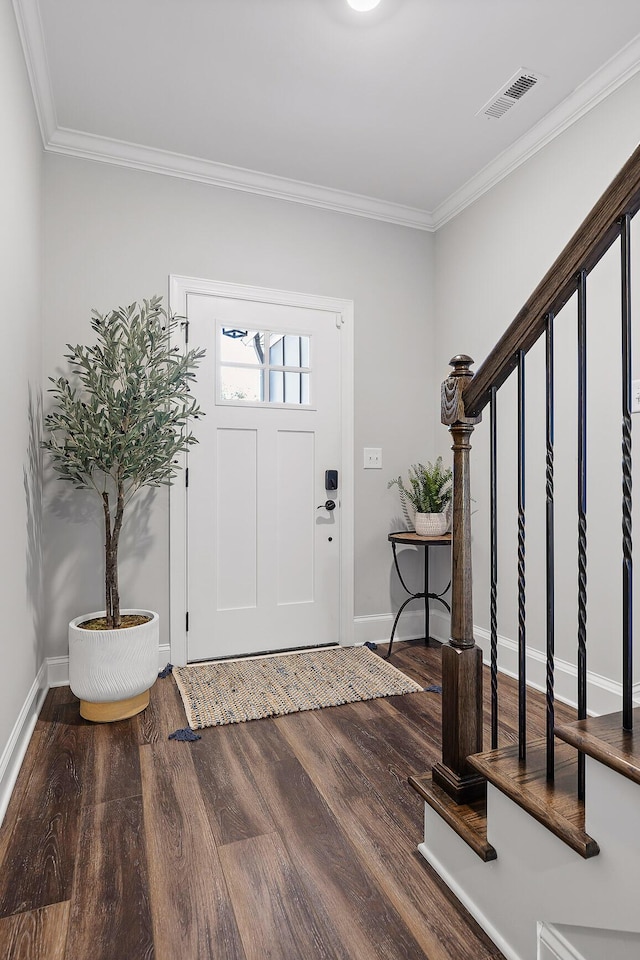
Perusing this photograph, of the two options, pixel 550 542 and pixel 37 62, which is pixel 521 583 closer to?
pixel 550 542

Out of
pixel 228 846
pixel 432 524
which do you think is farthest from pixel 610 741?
pixel 432 524

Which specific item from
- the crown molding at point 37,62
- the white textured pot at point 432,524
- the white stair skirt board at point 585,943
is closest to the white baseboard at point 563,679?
the white textured pot at point 432,524

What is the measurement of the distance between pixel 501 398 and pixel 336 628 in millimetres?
1639

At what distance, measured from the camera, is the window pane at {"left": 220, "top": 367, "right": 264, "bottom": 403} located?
3.19 meters

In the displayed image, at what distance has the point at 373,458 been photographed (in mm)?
3518

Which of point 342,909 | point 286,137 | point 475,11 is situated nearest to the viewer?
point 342,909

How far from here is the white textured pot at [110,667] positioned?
231 centimetres

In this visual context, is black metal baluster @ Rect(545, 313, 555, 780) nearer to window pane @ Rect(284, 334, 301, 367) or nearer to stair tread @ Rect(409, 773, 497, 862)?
stair tread @ Rect(409, 773, 497, 862)

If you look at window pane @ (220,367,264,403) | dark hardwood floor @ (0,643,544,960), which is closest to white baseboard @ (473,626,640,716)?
dark hardwood floor @ (0,643,544,960)

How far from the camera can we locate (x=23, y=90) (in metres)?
2.21

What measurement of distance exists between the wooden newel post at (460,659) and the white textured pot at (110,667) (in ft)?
4.46

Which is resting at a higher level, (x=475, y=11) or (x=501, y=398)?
(x=475, y=11)

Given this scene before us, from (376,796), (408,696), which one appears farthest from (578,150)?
(376,796)

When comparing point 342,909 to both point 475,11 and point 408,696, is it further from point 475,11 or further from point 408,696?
point 475,11
